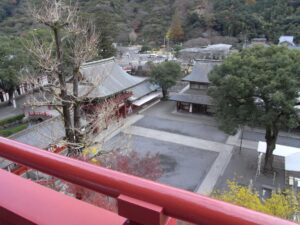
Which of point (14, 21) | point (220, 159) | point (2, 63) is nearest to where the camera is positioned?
point (220, 159)

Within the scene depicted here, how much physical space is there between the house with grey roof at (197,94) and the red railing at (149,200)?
18.8m

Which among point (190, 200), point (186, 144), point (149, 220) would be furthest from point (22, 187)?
point (186, 144)

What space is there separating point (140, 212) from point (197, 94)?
20409 mm

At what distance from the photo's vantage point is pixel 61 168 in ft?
3.01

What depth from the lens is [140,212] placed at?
2.48ft

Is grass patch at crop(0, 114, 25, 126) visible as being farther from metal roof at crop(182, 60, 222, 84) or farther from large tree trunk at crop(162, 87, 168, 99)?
metal roof at crop(182, 60, 222, 84)

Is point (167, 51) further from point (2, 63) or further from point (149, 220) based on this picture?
point (149, 220)

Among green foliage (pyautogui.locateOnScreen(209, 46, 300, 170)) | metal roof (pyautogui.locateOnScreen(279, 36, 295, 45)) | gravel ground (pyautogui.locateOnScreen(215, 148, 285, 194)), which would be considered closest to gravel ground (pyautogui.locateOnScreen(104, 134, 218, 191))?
gravel ground (pyautogui.locateOnScreen(215, 148, 285, 194))

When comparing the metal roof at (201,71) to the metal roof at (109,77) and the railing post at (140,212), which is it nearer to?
the metal roof at (109,77)

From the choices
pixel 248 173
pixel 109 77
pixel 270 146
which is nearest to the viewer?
pixel 270 146

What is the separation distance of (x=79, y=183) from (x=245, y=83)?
38.0ft

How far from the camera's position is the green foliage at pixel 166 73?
21688 mm

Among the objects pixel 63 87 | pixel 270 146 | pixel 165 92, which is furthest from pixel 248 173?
pixel 165 92

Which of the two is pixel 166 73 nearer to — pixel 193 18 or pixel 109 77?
pixel 109 77
